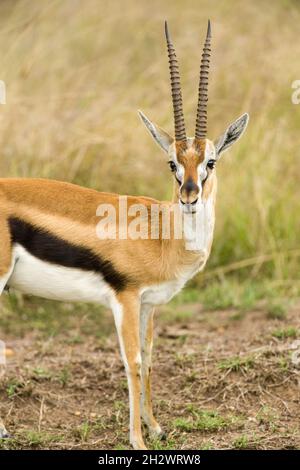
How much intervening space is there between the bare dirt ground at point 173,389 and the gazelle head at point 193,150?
160 cm

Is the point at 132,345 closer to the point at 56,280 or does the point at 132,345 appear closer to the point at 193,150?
the point at 56,280

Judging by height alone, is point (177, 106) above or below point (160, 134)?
above

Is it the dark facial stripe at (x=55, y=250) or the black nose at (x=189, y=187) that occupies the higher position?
the black nose at (x=189, y=187)

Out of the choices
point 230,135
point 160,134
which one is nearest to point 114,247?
point 160,134

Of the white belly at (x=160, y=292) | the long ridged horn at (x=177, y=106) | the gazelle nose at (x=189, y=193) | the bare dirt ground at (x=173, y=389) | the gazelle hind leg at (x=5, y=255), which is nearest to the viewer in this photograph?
the gazelle nose at (x=189, y=193)

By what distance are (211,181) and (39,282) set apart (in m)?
1.19

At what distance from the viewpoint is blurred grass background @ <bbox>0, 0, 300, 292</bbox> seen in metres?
8.64

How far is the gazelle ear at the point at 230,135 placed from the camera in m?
5.11

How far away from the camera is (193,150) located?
4.88 m

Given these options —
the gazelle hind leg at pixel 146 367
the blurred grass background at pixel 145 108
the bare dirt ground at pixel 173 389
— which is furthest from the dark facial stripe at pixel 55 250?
the blurred grass background at pixel 145 108

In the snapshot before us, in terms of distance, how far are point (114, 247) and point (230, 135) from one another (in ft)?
3.25

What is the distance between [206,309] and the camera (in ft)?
25.8

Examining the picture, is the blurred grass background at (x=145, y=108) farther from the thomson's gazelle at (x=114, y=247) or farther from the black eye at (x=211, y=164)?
the black eye at (x=211, y=164)

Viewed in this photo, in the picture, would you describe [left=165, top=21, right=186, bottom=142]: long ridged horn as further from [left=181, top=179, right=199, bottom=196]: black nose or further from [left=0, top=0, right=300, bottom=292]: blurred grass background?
[left=0, top=0, right=300, bottom=292]: blurred grass background
